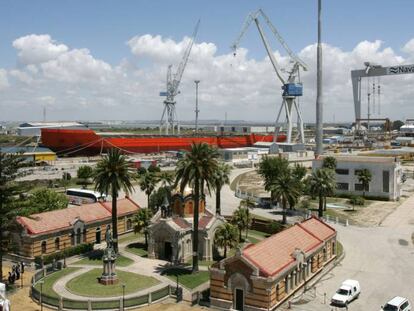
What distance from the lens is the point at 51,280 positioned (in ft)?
137

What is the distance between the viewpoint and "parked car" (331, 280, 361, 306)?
3525 centimetres

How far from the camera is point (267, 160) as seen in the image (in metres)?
81.1

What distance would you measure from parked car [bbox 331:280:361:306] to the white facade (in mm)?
48602

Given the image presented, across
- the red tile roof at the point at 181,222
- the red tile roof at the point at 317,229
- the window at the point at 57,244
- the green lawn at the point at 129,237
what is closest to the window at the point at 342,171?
the red tile roof at the point at 317,229

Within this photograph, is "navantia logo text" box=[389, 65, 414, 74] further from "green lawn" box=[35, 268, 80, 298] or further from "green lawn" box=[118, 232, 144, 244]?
"green lawn" box=[35, 268, 80, 298]

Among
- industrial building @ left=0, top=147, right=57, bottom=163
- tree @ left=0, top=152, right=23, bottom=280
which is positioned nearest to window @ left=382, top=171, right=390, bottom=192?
tree @ left=0, top=152, right=23, bottom=280

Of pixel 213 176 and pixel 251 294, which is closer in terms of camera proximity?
pixel 251 294

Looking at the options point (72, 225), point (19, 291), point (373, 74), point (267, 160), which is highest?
point (373, 74)

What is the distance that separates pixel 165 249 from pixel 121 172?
29.1ft

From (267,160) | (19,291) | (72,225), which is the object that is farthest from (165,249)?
(267,160)

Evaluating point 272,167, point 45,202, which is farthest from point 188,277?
point 272,167

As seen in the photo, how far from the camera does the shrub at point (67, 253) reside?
46688 millimetres

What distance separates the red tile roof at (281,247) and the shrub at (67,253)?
2072 cm

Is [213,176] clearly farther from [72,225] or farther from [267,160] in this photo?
[267,160]
